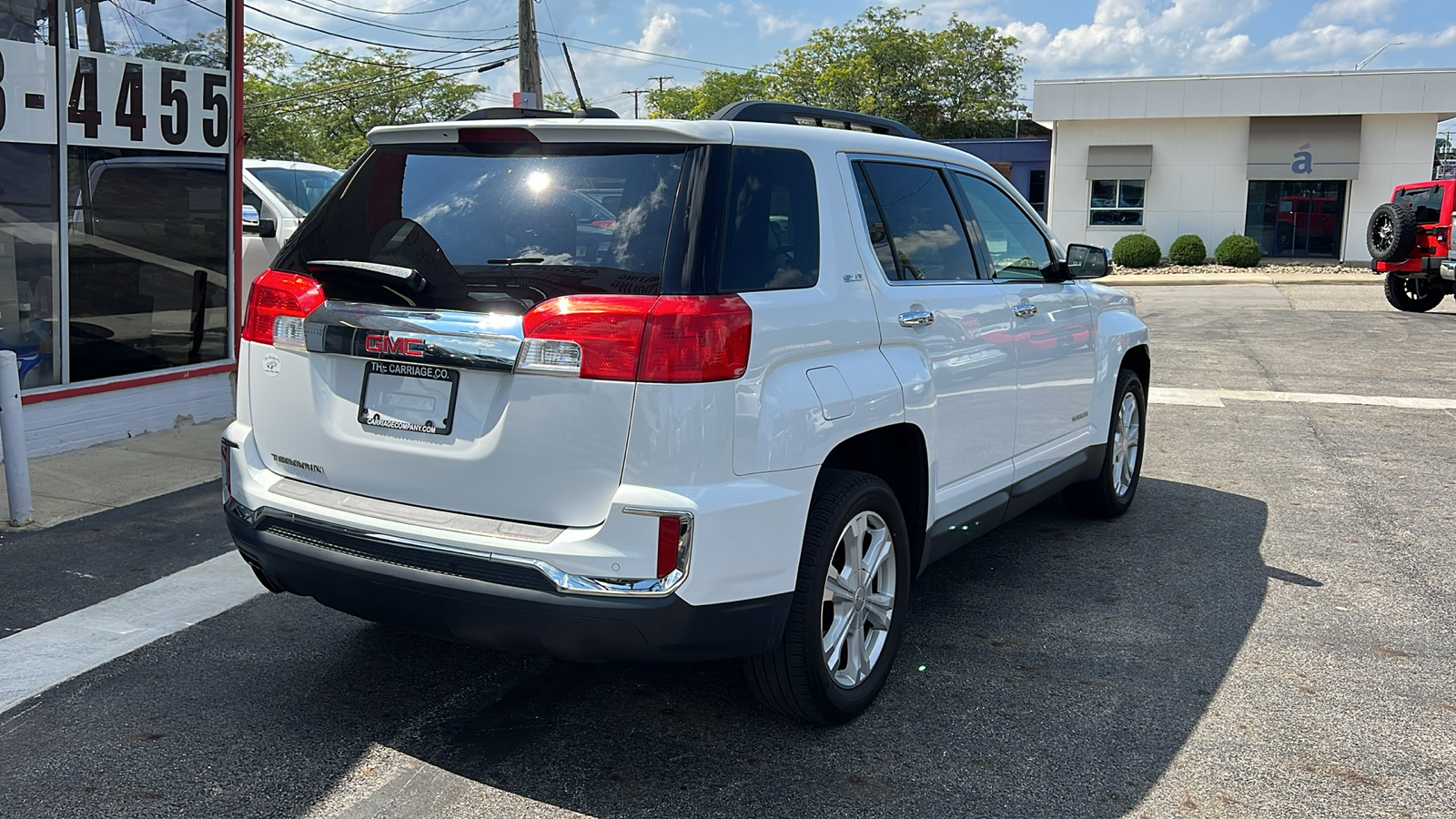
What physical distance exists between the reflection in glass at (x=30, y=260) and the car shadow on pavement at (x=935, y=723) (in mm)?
5095

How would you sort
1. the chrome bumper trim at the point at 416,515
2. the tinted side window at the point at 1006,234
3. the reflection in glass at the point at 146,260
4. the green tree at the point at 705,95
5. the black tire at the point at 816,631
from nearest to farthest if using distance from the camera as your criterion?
the chrome bumper trim at the point at 416,515 → the black tire at the point at 816,631 → the tinted side window at the point at 1006,234 → the reflection in glass at the point at 146,260 → the green tree at the point at 705,95

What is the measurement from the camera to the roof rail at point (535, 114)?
354 centimetres

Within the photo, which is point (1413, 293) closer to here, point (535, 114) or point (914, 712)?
point (914, 712)

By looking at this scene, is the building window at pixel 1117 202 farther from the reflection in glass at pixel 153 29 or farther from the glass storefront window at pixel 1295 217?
the reflection in glass at pixel 153 29

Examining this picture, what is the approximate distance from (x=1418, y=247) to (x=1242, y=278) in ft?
33.1

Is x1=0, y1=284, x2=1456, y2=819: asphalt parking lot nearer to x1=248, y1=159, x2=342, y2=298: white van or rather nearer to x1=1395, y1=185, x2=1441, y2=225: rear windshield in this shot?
x1=248, y1=159, x2=342, y2=298: white van

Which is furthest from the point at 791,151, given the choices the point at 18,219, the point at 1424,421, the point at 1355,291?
the point at 1355,291

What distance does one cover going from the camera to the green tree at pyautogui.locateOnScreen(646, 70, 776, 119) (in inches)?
3186

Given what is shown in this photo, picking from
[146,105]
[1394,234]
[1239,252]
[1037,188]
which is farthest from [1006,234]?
[1037,188]

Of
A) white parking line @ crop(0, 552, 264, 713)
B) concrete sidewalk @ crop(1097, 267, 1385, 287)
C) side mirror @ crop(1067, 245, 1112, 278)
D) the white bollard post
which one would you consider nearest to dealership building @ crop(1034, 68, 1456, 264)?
concrete sidewalk @ crop(1097, 267, 1385, 287)

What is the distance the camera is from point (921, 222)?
4.32m

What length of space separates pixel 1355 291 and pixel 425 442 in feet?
87.5

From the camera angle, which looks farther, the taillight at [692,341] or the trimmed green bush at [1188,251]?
the trimmed green bush at [1188,251]

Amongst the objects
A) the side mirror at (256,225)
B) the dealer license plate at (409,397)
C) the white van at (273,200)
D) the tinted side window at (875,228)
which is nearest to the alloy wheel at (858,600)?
the tinted side window at (875,228)
